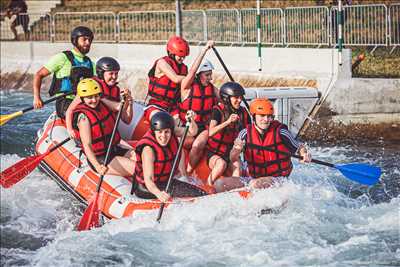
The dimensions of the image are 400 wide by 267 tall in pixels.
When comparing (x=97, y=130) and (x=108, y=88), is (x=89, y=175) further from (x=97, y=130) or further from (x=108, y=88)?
(x=108, y=88)

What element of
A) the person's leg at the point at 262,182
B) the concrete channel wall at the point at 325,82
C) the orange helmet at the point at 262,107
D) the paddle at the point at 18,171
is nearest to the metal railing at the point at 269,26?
the concrete channel wall at the point at 325,82

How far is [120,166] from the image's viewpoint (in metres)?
11.2

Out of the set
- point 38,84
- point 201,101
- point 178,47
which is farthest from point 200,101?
point 38,84

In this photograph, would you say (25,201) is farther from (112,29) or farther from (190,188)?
(112,29)

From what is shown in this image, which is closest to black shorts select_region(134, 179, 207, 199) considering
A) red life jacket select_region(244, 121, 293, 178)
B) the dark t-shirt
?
red life jacket select_region(244, 121, 293, 178)

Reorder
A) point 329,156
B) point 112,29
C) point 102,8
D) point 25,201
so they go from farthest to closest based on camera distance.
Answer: point 102,8 → point 112,29 → point 329,156 → point 25,201

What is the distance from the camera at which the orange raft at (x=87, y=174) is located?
1077 cm

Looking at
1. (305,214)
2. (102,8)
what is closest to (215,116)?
(305,214)

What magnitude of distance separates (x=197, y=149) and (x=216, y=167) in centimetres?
33

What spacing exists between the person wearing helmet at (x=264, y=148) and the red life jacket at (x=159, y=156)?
680mm

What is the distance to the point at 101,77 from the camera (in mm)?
11484

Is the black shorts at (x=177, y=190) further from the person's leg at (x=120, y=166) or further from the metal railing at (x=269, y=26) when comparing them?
the metal railing at (x=269, y=26)

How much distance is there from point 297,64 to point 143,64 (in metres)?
4.69

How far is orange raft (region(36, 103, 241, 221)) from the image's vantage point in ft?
35.3
